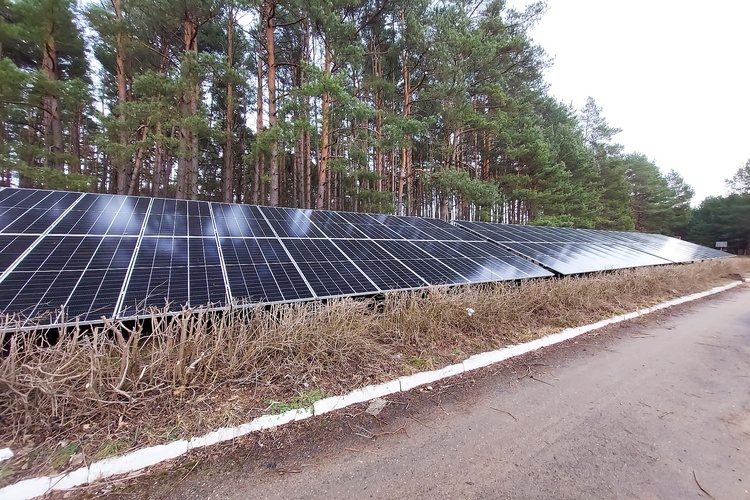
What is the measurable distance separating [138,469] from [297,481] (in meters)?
1.03

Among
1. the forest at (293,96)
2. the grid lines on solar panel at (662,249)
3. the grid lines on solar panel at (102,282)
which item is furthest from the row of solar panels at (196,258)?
the grid lines on solar panel at (662,249)

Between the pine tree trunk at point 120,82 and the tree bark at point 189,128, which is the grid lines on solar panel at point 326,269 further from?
the pine tree trunk at point 120,82

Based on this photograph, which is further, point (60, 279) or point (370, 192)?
point (370, 192)

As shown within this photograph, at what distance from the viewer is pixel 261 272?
4.02 metres

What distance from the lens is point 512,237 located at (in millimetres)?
9344

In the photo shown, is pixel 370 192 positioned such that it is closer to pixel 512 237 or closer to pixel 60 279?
pixel 512 237

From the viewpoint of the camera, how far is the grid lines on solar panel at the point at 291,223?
5707 millimetres

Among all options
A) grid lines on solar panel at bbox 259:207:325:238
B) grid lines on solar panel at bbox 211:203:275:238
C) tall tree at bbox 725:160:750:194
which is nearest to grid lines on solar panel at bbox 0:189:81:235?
grid lines on solar panel at bbox 211:203:275:238

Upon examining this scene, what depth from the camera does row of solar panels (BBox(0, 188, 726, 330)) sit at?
9.61ft

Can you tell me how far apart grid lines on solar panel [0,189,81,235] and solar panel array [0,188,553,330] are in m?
0.01

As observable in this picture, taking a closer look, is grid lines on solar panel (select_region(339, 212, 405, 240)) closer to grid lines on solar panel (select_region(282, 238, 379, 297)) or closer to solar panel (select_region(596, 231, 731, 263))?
grid lines on solar panel (select_region(282, 238, 379, 297))

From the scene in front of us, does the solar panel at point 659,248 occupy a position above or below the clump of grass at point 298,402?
above

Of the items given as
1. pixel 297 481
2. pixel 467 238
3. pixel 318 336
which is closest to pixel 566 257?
pixel 467 238

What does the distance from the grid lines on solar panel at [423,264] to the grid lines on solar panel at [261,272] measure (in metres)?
2.09
